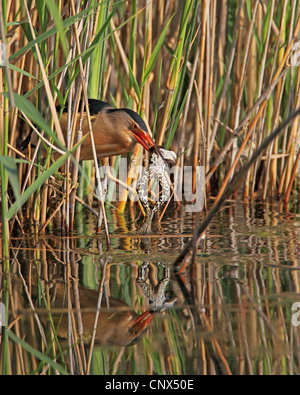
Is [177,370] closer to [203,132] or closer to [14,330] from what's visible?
[14,330]

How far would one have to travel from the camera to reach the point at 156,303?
2033 millimetres

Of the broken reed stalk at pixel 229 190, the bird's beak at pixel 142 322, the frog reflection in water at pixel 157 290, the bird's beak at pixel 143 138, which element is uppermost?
the bird's beak at pixel 143 138

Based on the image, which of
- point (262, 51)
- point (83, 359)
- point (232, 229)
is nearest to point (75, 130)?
point (232, 229)

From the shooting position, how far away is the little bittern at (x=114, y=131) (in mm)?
3223

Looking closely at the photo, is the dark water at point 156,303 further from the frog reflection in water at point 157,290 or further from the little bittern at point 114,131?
the little bittern at point 114,131

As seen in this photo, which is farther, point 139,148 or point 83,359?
point 139,148

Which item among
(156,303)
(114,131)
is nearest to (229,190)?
(156,303)

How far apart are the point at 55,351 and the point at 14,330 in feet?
0.62

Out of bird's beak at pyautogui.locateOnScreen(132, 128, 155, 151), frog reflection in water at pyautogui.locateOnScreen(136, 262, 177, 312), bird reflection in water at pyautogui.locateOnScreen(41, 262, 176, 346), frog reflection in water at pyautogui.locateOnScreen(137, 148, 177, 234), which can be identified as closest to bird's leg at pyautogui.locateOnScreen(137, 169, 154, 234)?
frog reflection in water at pyautogui.locateOnScreen(137, 148, 177, 234)

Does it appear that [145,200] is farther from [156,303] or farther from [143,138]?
[156,303]

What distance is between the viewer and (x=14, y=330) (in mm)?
1792

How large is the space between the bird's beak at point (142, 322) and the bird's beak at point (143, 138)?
1.42 meters

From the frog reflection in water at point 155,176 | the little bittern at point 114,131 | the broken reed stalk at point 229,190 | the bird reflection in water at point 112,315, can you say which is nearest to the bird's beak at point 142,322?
the bird reflection in water at point 112,315
